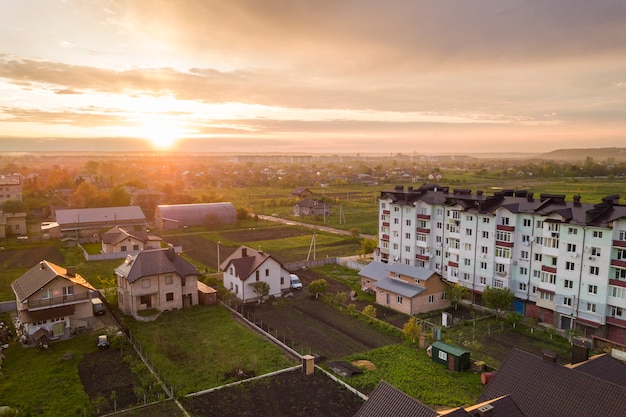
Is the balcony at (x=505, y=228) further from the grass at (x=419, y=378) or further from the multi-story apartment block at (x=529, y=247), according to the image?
the grass at (x=419, y=378)

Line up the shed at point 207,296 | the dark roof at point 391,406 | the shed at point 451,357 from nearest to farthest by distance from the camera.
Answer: the dark roof at point 391,406 < the shed at point 451,357 < the shed at point 207,296

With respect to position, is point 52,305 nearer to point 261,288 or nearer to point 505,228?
point 261,288

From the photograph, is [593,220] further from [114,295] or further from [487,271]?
[114,295]

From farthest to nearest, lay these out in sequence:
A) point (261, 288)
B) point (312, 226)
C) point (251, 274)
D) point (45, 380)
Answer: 1. point (312, 226)
2. point (251, 274)
3. point (261, 288)
4. point (45, 380)

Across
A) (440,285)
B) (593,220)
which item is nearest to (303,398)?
(440,285)

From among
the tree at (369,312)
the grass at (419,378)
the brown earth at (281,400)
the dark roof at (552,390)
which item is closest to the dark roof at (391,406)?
the dark roof at (552,390)

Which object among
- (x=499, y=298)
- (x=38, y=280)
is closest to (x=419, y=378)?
(x=499, y=298)
